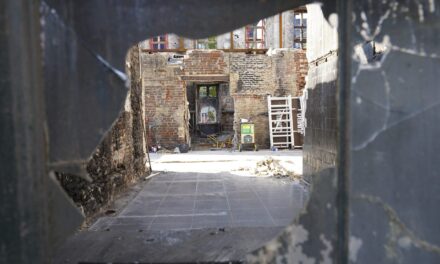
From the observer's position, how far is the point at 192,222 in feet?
13.0

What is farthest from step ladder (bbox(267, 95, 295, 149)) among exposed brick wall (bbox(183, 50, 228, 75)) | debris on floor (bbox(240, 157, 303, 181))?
debris on floor (bbox(240, 157, 303, 181))

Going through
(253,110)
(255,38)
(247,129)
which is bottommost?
(247,129)

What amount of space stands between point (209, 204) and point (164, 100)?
10.1m

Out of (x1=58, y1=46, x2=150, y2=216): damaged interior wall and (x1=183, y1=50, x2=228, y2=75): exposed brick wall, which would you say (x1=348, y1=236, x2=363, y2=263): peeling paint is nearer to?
(x1=58, y1=46, x2=150, y2=216): damaged interior wall

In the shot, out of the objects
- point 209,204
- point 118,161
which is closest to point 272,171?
point 209,204

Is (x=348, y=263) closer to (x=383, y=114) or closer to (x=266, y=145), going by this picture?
(x=383, y=114)

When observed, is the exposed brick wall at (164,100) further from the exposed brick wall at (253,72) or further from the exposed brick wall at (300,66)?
the exposed brick wall at (300,66)

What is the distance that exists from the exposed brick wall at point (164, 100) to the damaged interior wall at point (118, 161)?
21.0ft

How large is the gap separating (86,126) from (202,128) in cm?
1680

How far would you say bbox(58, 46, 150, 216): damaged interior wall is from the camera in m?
4.02

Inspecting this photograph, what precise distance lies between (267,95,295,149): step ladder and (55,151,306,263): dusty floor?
23.9 feet

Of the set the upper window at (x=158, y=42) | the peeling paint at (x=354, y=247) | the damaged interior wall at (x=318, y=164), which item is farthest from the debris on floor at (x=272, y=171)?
the upper window at (x=158, y=42)

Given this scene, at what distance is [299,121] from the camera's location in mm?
13852

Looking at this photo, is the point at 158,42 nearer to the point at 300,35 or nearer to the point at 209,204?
the point at 300,35
